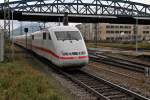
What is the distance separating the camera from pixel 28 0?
7000 cm

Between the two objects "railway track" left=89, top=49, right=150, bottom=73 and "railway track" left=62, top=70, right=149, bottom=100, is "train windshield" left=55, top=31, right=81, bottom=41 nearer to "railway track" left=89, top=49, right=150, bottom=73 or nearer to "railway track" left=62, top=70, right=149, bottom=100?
"railway track" left=62, top=70, right=149, bottom=100

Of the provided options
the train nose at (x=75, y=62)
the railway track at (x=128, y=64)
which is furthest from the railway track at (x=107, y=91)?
the railway track at (x=128, y=64)

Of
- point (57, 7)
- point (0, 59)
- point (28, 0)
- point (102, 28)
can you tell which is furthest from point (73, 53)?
point (102, 28)

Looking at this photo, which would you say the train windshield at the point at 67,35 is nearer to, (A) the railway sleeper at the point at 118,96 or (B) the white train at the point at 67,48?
(B) the white train at the point at 67,48

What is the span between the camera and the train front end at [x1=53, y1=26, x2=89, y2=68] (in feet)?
56.3

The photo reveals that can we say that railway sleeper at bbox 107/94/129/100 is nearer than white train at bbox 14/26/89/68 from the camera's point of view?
Yes

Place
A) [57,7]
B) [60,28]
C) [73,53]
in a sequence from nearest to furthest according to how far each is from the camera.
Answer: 1. [73,53]
2. [60,28]
3. [57,7]

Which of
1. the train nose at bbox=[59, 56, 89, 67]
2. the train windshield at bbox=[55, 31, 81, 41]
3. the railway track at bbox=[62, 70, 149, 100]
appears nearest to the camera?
the railway track at bbox=[62, 70, 149, 100]

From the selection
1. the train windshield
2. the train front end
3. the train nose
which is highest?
the train windshield

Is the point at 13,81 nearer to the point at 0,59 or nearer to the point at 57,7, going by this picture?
the point at 0,59

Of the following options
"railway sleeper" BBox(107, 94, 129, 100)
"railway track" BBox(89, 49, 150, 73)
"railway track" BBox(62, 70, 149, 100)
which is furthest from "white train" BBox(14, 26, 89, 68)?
"railway sleeper" BBox(107, 94, 129, 100)

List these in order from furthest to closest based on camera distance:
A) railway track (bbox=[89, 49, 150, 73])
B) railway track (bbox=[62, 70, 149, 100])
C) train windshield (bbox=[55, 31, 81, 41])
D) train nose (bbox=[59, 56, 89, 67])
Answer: railway track (bbox=[89, 49, 150, 73]) < train windshield (bbox=[55, 31, 81, 41]) < train nose (bbox=[59, 56, 89, 67]) < railway track (bbox=[62, 70, 149, 100])

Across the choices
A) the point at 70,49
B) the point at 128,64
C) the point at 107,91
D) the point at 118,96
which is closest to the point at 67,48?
the point at 70,49

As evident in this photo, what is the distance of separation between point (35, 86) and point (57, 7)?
57.0 metres
